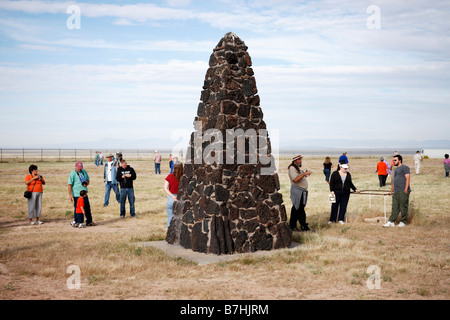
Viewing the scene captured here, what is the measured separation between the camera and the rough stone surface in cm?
1015

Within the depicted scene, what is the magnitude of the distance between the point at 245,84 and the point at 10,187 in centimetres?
2022

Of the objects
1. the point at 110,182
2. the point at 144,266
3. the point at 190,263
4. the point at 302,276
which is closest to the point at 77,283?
the point at 144,266

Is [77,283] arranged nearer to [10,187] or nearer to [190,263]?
[190,263]

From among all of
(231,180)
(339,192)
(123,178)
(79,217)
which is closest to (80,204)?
(79,217)

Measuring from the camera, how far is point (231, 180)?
10234 mm

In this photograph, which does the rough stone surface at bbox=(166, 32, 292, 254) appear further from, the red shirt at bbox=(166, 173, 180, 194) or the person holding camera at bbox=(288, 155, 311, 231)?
the person holding camera at bbox=(288, 155, 311, 231)

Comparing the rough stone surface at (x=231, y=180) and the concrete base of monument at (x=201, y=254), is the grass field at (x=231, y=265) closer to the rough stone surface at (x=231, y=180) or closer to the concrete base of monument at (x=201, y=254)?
the concrete base of monument at (x=201, y=254)

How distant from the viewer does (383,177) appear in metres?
25.8

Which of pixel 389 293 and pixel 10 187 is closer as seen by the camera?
pixel 389 293

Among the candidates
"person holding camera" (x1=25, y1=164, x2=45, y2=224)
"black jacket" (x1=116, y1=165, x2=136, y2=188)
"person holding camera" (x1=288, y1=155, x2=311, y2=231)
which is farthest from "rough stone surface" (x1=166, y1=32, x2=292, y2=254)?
"person holding camera" (x1=25, y1=164, x2=45, y2=224)

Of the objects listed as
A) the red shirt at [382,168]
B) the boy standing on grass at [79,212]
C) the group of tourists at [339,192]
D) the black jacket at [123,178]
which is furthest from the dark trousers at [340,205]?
the red shirt at [382,168]

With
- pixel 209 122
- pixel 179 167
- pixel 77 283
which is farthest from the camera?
pixel 179 167

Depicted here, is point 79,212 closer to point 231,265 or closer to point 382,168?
point 231,265
